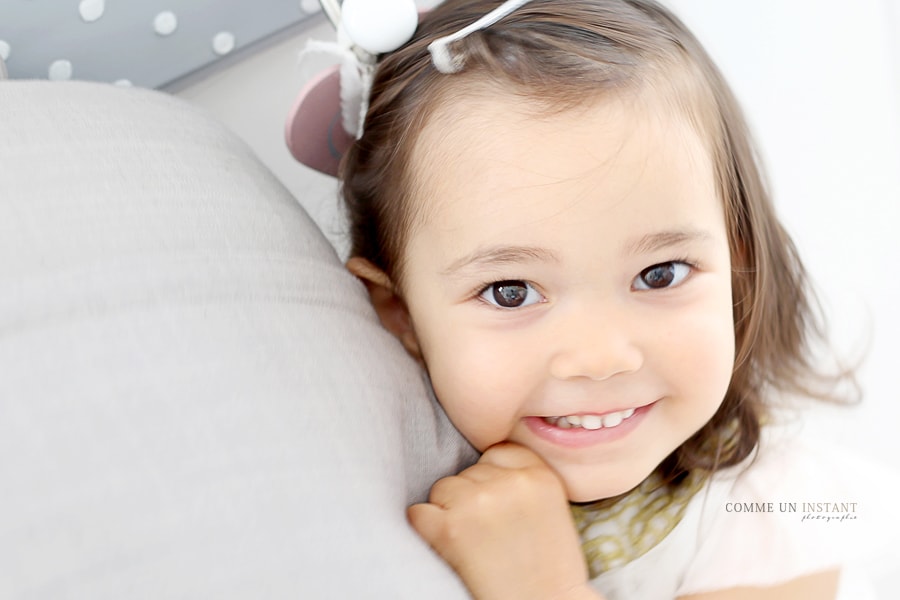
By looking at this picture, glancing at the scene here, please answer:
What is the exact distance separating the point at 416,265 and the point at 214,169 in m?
0.21

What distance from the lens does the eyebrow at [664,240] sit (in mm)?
780

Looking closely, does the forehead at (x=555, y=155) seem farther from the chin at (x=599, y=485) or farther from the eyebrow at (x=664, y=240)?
the chin at (x=599, y=485)

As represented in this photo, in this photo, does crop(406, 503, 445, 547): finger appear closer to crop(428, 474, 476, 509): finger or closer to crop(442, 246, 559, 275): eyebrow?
crop(428, 474, 476, 509): finger

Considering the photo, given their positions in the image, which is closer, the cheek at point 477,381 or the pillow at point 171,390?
the pillow at point 171,390

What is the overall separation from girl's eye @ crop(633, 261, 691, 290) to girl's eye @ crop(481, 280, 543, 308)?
0.09 meters

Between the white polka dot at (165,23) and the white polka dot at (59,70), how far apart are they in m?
0.10

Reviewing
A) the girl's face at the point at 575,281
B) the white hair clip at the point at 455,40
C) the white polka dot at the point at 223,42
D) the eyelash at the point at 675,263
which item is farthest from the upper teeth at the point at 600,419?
the white polka dot at the point at 223,42

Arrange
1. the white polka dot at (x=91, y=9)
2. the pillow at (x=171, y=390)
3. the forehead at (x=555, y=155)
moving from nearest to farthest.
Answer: the pillow at (x=171, y=390) < the forehead at (x=555, y=155) < the white polka dot at (x=91, y=9)

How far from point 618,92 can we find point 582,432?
0.31 m

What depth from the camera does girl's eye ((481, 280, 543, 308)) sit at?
83 cm

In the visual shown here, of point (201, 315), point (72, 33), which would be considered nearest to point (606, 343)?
point (201, 315)

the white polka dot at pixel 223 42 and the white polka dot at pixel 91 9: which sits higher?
the white polka dot at pixel 91 9

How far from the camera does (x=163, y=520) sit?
59 cm

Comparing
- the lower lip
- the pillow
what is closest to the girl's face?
the lower lip
